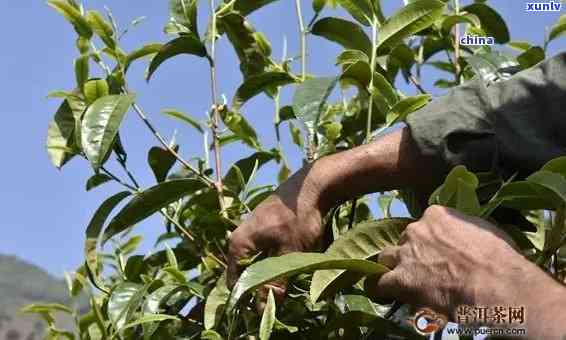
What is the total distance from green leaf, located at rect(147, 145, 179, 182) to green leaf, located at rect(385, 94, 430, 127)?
38 cm

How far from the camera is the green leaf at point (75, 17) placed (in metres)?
1.44

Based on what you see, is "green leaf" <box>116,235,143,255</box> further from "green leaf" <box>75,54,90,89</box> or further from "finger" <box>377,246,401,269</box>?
"finger" <box>377,246,401,269</box>

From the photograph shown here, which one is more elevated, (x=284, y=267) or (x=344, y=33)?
(x=344, y=33)

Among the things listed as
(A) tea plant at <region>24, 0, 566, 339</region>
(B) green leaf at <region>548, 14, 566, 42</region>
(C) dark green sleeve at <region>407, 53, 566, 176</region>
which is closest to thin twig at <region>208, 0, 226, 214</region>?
(A) tea plant at <region>24, 0, 566, 339</region>

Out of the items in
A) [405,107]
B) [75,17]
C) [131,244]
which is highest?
[75,17]

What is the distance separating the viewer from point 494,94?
122 centimetres

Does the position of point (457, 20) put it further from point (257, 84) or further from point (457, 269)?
point (457, 269)

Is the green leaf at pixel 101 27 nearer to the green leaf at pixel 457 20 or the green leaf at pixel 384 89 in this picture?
the green leaf at pixel 384 89

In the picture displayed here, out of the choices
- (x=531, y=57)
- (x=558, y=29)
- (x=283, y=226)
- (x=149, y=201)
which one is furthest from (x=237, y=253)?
(x=558, y=29)

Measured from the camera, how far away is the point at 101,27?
1.44m

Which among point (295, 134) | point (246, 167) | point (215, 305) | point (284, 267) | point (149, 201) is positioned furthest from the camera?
point (295, 134)

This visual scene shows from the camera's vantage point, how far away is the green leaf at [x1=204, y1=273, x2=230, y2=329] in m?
1.20

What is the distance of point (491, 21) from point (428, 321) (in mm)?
772

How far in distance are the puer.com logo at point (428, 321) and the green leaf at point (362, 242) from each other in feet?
0.31
